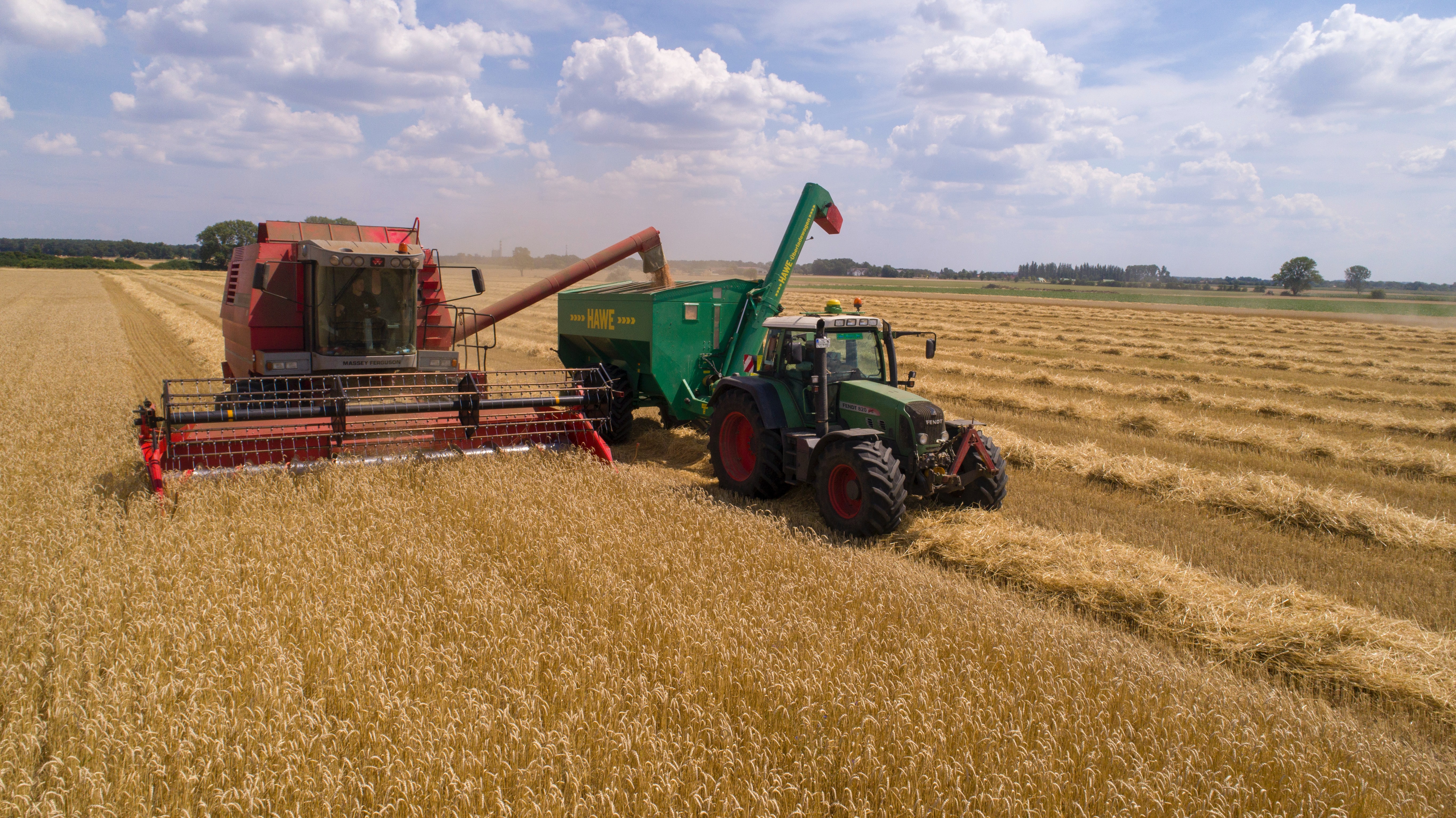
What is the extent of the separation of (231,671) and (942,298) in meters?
43.3

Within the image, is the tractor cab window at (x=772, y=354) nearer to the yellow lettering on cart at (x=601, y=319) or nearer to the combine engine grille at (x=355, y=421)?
the combine engine grille at (x=355, y=421)

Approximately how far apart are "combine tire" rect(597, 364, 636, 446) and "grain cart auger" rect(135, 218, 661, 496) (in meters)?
0.53

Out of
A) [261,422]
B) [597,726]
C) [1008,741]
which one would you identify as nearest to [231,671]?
[597,726]

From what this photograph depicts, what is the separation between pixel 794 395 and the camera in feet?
22.4

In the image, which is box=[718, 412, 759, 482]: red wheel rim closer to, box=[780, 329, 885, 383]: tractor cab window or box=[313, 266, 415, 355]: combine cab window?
box=[780, 329, 885, 383]: tractor cab window

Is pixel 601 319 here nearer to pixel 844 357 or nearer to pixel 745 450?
pixel 745 450

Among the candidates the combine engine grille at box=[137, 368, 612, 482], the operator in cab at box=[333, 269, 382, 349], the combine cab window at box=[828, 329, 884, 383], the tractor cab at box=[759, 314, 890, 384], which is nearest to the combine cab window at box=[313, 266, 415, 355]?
the operator in cab at box=[333, 269, 382, 349]

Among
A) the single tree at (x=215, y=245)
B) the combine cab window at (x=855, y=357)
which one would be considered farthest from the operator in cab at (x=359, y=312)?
the single tree at (x=215, y=245)

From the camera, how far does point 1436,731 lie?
135 inches

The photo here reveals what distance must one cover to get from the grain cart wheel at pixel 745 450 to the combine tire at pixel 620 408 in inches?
75.0

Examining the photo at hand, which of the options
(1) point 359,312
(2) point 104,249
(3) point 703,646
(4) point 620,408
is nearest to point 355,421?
(1) point 359,312

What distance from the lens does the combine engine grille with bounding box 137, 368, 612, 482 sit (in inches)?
241

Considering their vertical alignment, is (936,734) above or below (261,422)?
below

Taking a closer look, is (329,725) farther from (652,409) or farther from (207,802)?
(652,409)
